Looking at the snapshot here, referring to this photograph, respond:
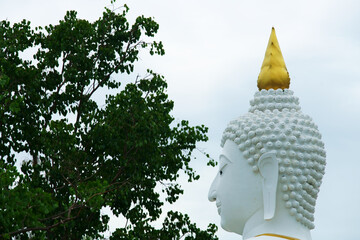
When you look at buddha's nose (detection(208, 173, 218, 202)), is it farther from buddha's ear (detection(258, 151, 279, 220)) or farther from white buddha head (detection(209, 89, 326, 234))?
buddha's ear (detection(258, 151, 279, 220))

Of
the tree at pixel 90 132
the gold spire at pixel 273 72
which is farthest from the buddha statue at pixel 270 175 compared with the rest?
the tree at pixel 90 132

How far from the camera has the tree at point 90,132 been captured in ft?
50.9

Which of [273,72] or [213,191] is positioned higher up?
[273,72]

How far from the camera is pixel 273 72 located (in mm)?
8539

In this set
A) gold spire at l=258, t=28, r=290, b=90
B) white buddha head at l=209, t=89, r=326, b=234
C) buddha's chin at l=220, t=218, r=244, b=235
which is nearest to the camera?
white buddha head at l=209, t=89, r=326, b=234

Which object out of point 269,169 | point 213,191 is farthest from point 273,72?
point 213,191

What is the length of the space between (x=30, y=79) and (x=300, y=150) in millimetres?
9449

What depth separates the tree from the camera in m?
15.5

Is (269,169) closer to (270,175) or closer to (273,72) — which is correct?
(270,175)

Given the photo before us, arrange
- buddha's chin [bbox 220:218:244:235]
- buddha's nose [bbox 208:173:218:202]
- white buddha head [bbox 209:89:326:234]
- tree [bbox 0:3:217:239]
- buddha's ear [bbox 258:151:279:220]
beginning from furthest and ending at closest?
tree [bbox 0:3:217:239] < buddha's nose [bbox 208:173:218:202] < buddha's chin [bbox 220:218:244:235] < white buddha head [bbox 209:89:326:234] < buddha's ear [bbox 258:151:279:220]

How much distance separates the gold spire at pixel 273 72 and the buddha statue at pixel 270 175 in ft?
0.74

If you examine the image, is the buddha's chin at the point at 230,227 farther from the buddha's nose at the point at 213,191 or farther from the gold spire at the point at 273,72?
the gold spire at the point at 273,72

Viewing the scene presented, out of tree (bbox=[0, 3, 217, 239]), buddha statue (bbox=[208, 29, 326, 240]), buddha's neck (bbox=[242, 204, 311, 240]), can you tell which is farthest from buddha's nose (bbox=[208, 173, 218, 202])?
tree (bbox=[0, 3, 217, 239])

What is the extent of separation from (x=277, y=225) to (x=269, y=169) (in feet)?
1.72
